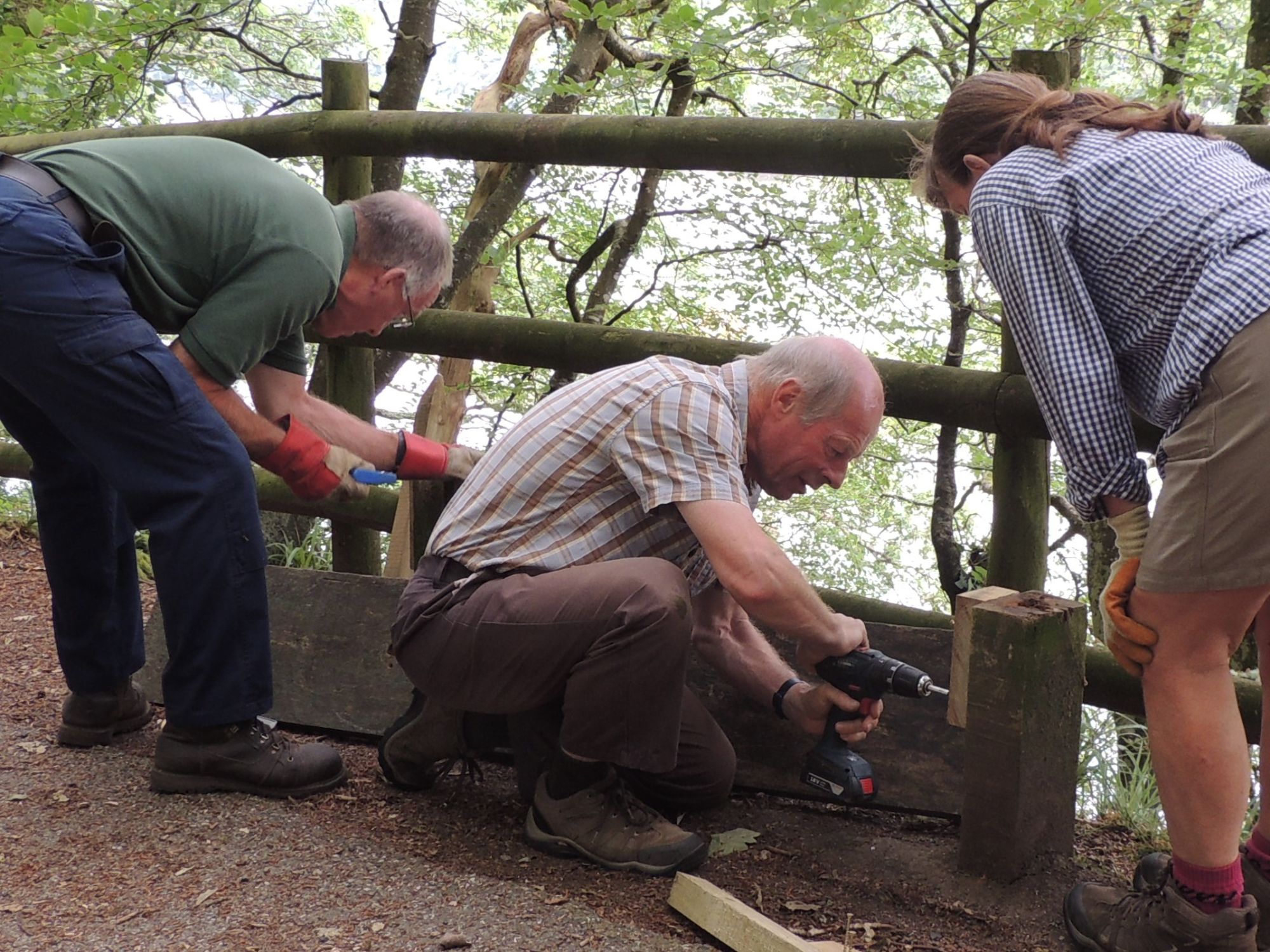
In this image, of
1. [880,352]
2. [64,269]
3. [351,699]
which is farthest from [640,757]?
[880,352]

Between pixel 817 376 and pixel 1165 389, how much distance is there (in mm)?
684

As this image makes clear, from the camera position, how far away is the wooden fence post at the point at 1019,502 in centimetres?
272

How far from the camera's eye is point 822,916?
2.21 metres

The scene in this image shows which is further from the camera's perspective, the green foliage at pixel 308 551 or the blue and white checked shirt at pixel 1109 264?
the green foliage at pixel 308 551

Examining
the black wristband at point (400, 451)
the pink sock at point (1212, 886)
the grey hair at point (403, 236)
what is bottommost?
the pink sock at point (1212, 886)

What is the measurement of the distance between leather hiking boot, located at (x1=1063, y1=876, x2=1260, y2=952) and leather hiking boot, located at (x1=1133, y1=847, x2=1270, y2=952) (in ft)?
0.12

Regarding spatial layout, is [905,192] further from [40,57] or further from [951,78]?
[40,57]

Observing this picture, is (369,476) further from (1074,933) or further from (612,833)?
(1074,933)

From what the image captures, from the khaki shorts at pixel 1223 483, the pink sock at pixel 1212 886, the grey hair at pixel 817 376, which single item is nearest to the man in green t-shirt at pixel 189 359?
the grey hair at pixel 817 376

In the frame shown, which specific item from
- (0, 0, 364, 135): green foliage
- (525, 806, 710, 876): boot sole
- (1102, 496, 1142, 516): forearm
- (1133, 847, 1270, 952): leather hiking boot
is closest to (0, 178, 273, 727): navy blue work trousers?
(525, 806, 710, 876): boot sole

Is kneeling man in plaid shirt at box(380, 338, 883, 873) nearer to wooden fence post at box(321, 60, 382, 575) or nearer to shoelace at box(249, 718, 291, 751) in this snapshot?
shoelace at box(249, 718, 291, 751)

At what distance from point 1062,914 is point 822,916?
480 millimetres

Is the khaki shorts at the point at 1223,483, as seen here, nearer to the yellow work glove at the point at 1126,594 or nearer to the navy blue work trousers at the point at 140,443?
the yellow work glove at the point at 1126,594

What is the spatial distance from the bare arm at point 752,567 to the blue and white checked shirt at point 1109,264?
556 mm
